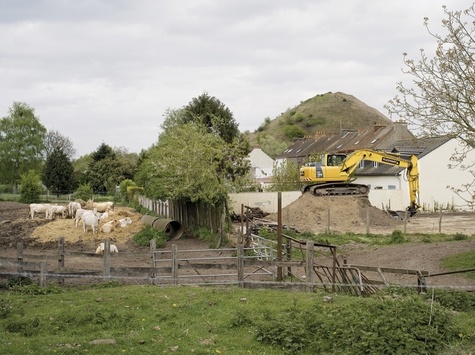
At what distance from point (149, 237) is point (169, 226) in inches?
97.7

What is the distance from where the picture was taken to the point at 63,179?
3231 inches

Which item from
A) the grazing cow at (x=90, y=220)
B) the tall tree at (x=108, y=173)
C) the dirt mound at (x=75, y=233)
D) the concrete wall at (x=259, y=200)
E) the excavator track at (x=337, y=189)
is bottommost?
the dirt mound at (x=75, y=233)

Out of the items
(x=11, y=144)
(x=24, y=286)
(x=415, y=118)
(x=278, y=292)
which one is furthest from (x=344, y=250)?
(x=11, y=144)

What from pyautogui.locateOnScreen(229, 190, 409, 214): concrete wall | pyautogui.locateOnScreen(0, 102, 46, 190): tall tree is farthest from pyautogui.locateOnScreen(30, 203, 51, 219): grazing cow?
pyautogui.locateOnScreen(0, 102, 46, 190): tall tree

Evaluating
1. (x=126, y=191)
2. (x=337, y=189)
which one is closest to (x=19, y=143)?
(x=126, y=191)

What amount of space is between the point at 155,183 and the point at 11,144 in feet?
199

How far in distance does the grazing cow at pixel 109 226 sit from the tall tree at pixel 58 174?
158ft

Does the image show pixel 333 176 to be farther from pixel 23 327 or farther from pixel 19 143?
pixel 19 143

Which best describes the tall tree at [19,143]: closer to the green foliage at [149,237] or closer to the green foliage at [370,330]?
the green foliage at [149,237]

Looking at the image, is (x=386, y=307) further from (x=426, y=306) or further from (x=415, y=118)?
(x=415, y=118)

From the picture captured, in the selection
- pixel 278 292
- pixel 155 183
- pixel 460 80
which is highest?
pixel 460 80

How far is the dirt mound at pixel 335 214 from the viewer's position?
1642 inches

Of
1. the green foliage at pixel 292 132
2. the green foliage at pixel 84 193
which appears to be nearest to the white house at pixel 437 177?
the green foliage at pixel 84 193

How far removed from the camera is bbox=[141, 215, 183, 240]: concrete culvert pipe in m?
33.4
